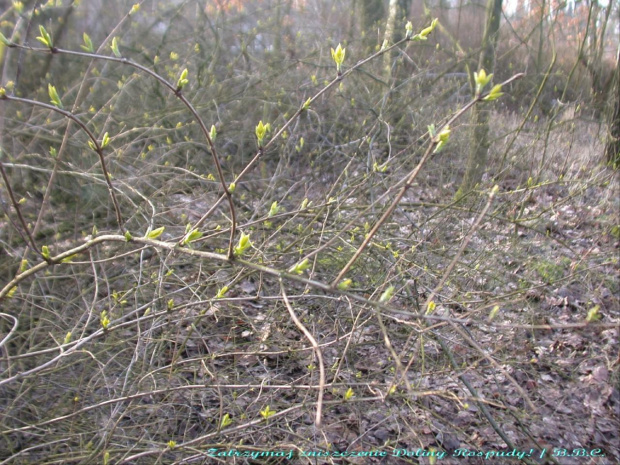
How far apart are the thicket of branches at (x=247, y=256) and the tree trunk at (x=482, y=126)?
0.22 m

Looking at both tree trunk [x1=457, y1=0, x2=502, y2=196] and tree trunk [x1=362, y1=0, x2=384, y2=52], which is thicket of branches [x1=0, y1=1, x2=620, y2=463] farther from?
tree trunk [x1=362, y1=0, x2=384, y2=52]

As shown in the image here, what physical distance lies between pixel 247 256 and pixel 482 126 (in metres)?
3.47

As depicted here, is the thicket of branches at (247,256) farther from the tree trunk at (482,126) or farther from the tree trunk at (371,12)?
the tree trunk at (371,12)

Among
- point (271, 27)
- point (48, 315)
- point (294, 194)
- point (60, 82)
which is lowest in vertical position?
point (48, 315)

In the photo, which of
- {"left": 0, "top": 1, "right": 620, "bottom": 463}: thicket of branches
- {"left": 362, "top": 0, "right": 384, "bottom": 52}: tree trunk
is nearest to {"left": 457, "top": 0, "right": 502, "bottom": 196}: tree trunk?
{"left": 0, "top": 1, "right": 620, "bottom": 463}: thicket of branches

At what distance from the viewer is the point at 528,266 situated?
3947 mm

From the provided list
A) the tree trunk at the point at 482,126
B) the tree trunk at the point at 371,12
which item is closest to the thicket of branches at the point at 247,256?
the tree trunk at the point at 482,126

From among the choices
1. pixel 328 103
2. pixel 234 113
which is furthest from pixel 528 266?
pixel 234 113

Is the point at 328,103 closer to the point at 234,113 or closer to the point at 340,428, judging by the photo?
the point at 234,113

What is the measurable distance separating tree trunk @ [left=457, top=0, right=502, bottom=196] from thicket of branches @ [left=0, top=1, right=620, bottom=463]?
0.22 meters

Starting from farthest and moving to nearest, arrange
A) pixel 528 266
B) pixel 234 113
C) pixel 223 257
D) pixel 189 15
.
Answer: pixel 189 15 → pixel 234 113 → pixel 528 266 → pixel 223 257

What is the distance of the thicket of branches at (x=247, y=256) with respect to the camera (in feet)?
7.25

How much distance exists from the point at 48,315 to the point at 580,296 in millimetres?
4327

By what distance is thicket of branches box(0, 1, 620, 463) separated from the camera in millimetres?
2211
